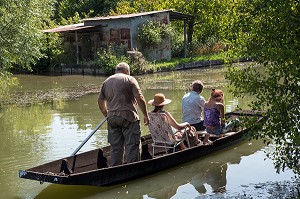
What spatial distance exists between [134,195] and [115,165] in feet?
2.43

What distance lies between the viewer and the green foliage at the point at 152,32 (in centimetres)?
3425

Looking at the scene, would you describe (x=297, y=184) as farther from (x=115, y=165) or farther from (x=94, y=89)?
(x=94, y=89)

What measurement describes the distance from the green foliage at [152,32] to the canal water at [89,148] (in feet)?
45.9

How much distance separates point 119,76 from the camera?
9.49m

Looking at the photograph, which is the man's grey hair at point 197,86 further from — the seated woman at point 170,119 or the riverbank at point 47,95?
the riverbank at point 47,95

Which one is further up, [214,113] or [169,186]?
[214,113]

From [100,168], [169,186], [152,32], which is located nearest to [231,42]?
[169,186]

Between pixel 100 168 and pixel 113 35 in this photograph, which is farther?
pixel 113 35

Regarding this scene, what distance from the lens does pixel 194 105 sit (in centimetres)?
1159

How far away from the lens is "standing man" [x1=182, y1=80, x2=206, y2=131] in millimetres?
11549

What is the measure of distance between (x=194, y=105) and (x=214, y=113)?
1.47ft

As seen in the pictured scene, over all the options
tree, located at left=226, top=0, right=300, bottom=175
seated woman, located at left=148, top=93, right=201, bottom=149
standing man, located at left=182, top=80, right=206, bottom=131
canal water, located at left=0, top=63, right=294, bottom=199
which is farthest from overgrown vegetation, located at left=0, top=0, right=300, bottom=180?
seated woman, located at left=148, top=93, right=201, bottom=149

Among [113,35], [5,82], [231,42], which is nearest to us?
[231,42]

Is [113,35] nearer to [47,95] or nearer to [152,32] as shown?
[152,32]
